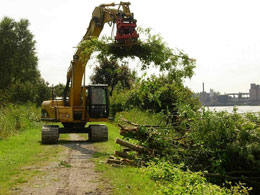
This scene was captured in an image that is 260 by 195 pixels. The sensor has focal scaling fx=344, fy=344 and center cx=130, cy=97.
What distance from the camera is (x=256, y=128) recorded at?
368 inches

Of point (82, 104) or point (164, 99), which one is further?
point (164, 99)

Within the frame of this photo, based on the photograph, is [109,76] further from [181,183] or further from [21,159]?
[181,183]

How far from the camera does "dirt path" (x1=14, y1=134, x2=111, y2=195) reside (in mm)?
7312

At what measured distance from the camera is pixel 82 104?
53.7 feet

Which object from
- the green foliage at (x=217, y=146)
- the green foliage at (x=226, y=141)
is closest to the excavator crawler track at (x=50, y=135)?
the green foliage at (x=217, y=146)

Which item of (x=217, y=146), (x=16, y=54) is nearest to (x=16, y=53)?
(x=16, y=54)

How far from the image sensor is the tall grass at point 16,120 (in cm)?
1804

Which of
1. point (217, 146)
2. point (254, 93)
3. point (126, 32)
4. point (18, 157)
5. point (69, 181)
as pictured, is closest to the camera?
point (69, 181)

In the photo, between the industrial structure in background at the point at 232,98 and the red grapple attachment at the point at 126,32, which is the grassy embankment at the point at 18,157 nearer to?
the red grapple attachment at the point at 126,32

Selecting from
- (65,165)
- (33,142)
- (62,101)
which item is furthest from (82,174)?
(62,101)

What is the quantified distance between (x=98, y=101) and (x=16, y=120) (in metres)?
8.95

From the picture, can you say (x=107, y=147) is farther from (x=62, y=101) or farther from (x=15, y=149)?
(x=62, y=101)

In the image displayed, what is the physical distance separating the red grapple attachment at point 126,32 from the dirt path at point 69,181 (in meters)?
4.21

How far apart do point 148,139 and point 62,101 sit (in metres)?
7.91
